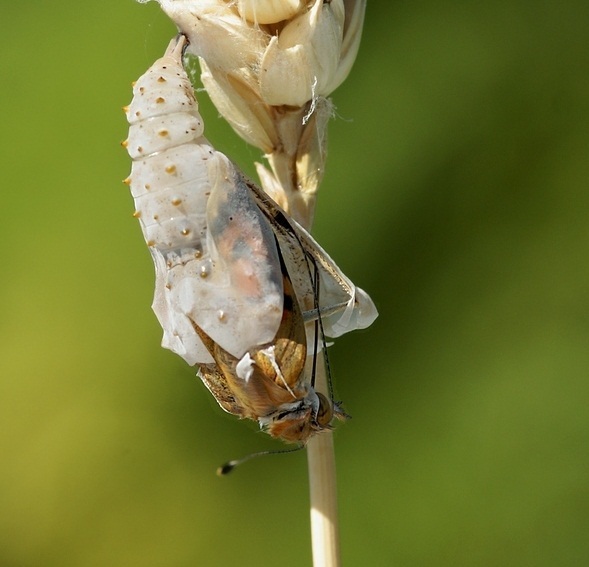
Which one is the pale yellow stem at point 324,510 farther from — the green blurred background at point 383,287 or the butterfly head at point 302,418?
the green blurred background at point 383,287

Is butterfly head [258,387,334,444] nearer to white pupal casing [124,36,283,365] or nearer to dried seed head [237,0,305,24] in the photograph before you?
white pupal casing [124,36,283,365]

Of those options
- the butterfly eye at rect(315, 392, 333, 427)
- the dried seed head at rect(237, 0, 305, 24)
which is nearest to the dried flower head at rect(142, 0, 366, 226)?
the dried seed head at rect(237, 0, 305, 24)

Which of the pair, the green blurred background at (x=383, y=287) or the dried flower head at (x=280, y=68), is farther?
the green blurred background at (x=383, y=287)

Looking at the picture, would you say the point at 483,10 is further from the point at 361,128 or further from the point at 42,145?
the point at 42,145

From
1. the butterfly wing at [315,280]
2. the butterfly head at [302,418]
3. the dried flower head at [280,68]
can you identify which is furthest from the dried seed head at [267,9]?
the butterfly head at [302,418]

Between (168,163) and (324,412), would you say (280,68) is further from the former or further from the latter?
(324,412)

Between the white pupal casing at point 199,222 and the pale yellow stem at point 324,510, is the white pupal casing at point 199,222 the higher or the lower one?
the higher one

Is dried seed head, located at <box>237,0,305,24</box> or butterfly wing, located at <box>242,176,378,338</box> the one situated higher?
dried seed head, located at <box>237,0,305,24</box>

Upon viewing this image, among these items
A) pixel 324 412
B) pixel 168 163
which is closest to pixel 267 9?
pixel 168 163
